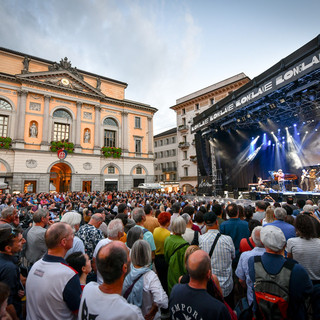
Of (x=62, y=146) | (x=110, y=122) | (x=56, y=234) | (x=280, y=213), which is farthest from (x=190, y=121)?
(x=56, y=234)

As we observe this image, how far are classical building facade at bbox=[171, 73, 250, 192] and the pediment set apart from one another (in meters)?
15.8

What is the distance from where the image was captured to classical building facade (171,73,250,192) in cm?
3316

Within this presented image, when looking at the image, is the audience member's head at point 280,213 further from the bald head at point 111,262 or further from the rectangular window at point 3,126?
the rectangular window at point 3,126

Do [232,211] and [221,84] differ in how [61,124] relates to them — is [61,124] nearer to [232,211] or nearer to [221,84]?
[221,84]

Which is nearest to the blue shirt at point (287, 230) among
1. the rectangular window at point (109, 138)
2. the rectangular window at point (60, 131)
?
the rectangular window at point (60, 131)

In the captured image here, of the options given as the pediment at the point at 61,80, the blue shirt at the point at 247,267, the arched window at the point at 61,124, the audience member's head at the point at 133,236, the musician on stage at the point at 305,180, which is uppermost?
the pediment at the point at 61,80

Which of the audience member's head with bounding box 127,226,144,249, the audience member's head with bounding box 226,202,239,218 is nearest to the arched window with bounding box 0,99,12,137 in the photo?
the audience member's head with bounding box 127,226,144,249

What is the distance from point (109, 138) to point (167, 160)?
1631cm

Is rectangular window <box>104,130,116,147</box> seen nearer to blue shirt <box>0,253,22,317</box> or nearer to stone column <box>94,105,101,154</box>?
stone column <box>94,105,101,154</box>

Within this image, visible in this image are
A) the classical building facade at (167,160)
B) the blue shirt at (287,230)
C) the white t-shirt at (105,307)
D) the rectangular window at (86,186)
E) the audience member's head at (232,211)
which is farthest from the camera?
the classical building facade at (167,160)

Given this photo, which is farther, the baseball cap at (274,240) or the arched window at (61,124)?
the arched window at (61,124)

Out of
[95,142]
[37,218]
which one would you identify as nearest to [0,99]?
[95,142]

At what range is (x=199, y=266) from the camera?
5.78 ft

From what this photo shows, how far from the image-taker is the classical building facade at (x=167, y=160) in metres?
41.5
